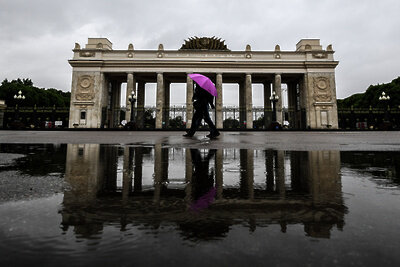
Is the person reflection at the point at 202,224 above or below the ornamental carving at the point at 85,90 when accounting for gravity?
below

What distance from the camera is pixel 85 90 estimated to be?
103ft

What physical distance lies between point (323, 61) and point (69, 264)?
36306 millimetres

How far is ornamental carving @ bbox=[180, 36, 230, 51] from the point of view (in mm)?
34469

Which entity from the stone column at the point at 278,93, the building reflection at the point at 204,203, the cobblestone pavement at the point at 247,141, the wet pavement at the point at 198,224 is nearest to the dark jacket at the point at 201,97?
the cobblestone pavement at the point at 247,141

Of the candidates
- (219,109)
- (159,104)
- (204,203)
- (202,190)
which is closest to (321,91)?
(219,109)

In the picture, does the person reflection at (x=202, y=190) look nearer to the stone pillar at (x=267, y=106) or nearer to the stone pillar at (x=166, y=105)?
the stone pillar at (x=166, y=105)

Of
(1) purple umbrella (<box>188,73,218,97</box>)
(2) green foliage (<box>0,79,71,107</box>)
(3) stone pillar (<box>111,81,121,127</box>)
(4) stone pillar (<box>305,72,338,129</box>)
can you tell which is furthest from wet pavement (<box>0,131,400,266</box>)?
(2) green foliage (<box>0,79,71,107</box>)

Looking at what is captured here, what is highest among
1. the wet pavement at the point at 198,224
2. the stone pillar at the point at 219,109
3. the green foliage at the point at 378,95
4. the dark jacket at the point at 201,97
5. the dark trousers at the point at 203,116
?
the green foliage at the point at 378,95

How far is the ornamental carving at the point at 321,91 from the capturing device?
31672 mm

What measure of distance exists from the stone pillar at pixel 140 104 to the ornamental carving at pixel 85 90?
→ 6.28 metres

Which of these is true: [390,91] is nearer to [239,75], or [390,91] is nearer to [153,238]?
[239,75]

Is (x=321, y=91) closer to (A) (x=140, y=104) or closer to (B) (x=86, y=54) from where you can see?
(A) (x=140, y=104)

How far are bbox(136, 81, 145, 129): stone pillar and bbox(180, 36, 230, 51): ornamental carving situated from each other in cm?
845

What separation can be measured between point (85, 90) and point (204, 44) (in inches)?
681
